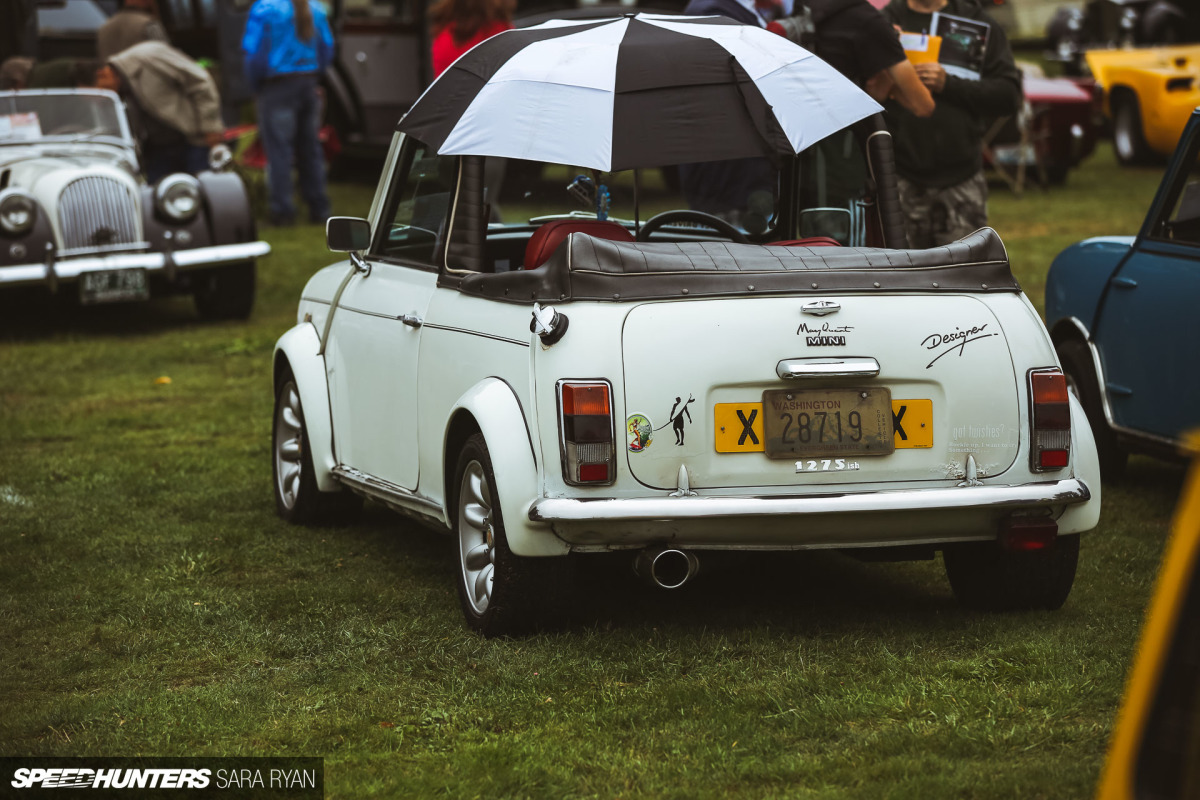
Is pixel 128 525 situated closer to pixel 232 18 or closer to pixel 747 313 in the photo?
pixel 747 313

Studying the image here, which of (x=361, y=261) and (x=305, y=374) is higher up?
(x=361, y=261)

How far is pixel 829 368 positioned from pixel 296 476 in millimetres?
2738

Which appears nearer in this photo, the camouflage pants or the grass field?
the grass field

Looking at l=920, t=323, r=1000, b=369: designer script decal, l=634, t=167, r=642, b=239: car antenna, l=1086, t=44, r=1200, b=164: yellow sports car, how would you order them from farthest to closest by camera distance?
1. l=1086, t=44, r=1200, b=164: yellow sports car
2. l=634, t=167, r=642, b=239: car antenna
3. l=920, t=323, r=1000, b=369: designer script decal

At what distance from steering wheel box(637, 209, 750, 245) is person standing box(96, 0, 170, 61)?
1021 cm

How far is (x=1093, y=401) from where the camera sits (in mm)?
6641

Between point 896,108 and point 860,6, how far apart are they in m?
0.93

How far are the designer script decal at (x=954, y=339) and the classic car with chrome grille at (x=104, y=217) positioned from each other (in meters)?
8.06

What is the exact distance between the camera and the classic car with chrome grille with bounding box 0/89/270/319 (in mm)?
11148

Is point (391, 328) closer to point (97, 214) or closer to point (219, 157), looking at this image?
point (97, 214)

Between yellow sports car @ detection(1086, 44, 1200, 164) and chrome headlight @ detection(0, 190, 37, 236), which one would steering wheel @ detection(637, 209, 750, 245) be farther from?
yellow sports car @ detection(1086, 44, 1200, 164)

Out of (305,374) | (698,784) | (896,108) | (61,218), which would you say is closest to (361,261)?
(305,374)

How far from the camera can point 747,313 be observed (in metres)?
4.38

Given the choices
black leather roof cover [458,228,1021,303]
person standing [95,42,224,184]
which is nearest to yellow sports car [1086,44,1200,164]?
person standing [95,42,224,184]
